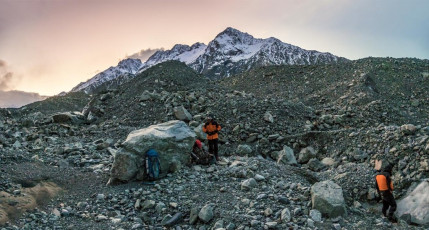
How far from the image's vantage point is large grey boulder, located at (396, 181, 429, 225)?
983 centimetres

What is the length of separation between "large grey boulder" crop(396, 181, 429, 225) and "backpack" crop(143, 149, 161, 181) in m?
8.37

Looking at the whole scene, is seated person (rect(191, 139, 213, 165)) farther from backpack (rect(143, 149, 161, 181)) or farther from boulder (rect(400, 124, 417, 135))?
boulder (rect(400, 124, 417, 135))

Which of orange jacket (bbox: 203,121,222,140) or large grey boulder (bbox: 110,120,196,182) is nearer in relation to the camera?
large grey boulder (bbox: 110,120,196,182)

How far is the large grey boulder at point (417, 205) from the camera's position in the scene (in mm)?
9828

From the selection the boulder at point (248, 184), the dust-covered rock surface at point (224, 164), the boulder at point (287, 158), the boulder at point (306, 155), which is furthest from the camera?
the boulder at point (306, 155)

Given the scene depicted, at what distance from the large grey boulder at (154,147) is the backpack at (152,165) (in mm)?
308

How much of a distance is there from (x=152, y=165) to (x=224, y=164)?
3.54 metres

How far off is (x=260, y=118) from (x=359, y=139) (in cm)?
661

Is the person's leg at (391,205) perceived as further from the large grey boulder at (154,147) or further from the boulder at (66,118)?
the boulder at (66,118)

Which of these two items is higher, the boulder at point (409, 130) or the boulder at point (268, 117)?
the boulder at point (268, 117)

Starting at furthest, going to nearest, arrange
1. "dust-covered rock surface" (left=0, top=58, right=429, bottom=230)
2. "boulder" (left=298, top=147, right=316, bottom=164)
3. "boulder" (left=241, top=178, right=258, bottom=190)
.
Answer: "boulder" (left=298, top=147, right=316, bottom=164) → "boulder" (left=241, top=178, right=258, bottom=190) → "dust-covered rock surface" (left=0, top=58, right=429, bottom=230)

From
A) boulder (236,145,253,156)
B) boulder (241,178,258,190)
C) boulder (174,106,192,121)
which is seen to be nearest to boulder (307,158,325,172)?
boulder (236,145,253,156)

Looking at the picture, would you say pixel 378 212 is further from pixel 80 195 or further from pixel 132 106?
pixel 132 106

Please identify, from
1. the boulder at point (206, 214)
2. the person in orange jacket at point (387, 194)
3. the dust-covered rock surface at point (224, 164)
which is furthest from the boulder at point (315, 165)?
the boulder at point (206, 214)
